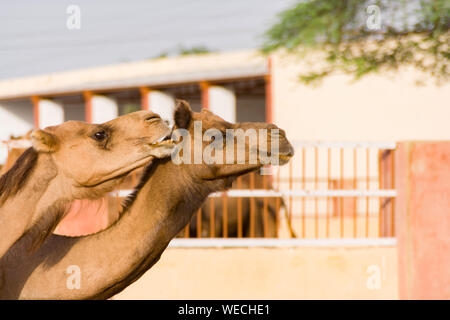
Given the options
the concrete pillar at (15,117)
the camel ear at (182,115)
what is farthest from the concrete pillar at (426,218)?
the concrete pillar at (15,117)

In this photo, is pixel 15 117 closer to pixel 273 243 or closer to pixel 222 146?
pixel 273 243

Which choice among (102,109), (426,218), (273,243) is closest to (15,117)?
(102,109)

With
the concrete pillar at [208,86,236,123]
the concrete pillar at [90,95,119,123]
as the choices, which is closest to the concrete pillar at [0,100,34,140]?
the concrete pillar at [90,95,119,123]

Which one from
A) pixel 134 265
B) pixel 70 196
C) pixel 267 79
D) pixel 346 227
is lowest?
pixel 346 227

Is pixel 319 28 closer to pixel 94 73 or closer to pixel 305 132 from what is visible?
pixel 305 132

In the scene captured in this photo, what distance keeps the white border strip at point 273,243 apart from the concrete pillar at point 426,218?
383 mm

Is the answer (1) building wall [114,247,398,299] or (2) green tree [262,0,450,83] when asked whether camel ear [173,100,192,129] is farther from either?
(2) green tree [262,0,450,83]

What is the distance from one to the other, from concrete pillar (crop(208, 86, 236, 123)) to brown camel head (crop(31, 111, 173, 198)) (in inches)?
624

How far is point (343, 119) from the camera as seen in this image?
19078 millimetres

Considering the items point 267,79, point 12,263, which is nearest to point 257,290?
point 12,263

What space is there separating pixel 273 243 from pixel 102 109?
624 inches

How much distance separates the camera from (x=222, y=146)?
13.5 ft

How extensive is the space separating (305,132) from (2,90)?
66.9ft
